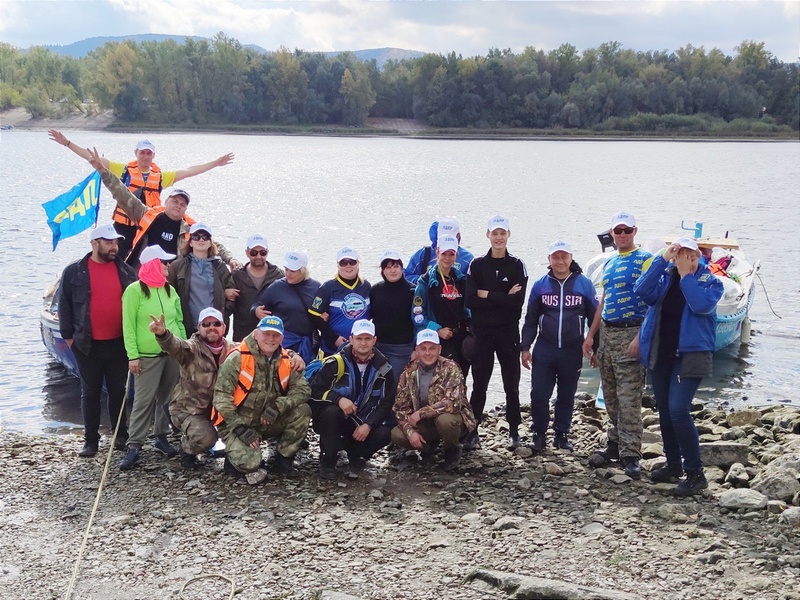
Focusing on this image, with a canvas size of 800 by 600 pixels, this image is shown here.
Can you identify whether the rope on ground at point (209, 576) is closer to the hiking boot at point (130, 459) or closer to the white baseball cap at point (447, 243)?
the hiking boot at point (130, 459)

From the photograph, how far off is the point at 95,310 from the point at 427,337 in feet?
10.9

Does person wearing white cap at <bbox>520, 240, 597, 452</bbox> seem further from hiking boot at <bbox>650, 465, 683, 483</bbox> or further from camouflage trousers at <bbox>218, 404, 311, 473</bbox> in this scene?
camouflage trousers at <bbox>218, 404, 311, 473</bbox>

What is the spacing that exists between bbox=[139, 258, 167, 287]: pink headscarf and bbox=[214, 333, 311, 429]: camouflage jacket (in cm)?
113

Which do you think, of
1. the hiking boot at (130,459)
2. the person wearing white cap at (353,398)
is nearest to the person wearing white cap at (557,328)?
the person wearing white cap at (353,398)

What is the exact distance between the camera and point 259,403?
7652 mm

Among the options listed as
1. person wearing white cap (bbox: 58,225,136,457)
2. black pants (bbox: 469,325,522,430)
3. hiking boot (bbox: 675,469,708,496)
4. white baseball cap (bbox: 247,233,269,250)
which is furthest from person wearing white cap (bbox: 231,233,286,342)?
hiking boot (bbox: 675,469,708,496)

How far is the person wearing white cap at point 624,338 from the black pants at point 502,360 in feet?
2.51

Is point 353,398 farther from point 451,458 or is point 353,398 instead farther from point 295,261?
point 295,261

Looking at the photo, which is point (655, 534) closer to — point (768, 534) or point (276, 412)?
point (768, 534)

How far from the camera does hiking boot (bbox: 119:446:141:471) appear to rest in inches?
313

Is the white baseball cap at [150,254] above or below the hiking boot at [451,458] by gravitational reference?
above

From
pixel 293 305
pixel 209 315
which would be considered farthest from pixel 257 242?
pixel 209 315

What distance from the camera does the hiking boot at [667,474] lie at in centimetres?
751

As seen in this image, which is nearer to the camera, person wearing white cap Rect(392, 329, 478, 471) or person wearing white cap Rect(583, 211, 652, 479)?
person wearing white cap Rect(583, 211, 652, 479)
